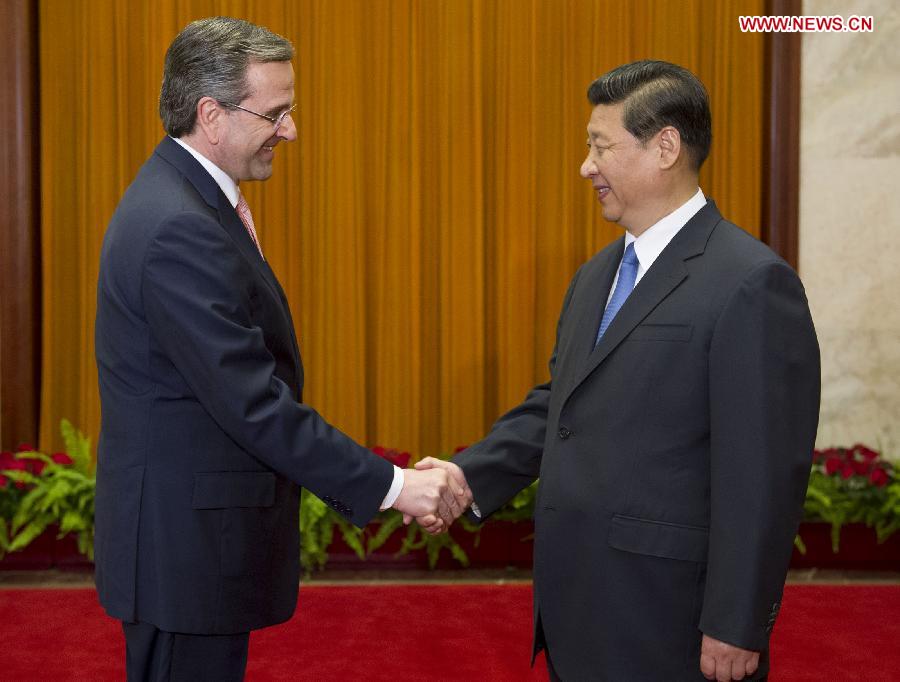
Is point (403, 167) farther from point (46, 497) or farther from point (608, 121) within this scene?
point (608, 121)

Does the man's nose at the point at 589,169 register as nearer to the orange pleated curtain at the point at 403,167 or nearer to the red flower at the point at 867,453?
the orange pleated curtain at the point at 403,167

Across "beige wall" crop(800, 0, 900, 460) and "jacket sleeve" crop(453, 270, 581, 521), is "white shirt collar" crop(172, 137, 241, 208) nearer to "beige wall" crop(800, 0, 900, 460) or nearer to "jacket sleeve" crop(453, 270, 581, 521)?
"jacket sleeve" crop(453, 270, 581, 521)

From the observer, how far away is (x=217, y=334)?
6.54 ft

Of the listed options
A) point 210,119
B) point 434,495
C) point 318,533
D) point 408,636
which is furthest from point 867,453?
point 210,119

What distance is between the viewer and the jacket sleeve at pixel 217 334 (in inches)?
78.4

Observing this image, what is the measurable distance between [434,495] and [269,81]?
1.00m

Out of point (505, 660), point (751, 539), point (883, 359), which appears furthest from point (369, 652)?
point (883, 359)

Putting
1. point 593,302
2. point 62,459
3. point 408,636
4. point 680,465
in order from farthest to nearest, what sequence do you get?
point 62,459
point 408,636
point 593,302
point 680,465

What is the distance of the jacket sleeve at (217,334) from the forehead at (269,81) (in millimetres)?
376

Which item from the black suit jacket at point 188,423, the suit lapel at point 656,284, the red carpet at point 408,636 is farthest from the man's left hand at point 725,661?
the red carpet at point 408,636

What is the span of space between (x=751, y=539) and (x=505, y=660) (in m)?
1.97

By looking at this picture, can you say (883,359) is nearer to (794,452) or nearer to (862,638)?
(862,638)

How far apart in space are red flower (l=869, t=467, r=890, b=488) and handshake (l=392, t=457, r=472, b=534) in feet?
9.86

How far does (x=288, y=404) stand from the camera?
6.94 ft
